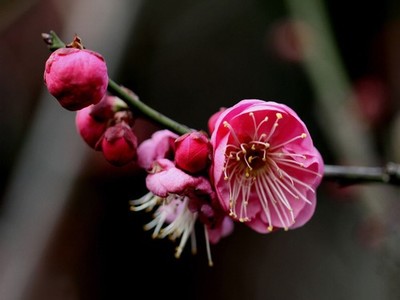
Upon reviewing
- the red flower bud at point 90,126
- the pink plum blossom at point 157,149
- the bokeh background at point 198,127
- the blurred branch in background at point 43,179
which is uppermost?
the red flower bud at point 90,126

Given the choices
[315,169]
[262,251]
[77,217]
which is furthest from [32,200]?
[262,251]

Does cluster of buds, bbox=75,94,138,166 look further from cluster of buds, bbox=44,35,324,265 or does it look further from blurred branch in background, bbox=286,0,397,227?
blurred branch in background, bbox=286,0,397,227

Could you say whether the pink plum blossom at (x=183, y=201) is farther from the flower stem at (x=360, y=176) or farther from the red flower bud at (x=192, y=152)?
the flower stem at (x=360, y=176)

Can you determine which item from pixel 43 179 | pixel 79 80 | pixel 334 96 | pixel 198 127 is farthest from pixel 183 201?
pixel 198 127

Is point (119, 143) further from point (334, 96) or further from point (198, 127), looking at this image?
point (198, 127)

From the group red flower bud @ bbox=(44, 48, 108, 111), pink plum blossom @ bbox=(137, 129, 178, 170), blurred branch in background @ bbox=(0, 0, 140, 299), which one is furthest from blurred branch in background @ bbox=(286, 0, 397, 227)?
red flower bud @ bbox=(44, 48, 108, 111)

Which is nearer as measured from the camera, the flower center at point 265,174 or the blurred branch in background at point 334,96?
the flower center at point 265,174

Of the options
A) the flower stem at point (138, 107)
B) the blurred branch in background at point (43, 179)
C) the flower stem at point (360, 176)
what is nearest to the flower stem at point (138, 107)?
the flower stem at point (138, 107)
